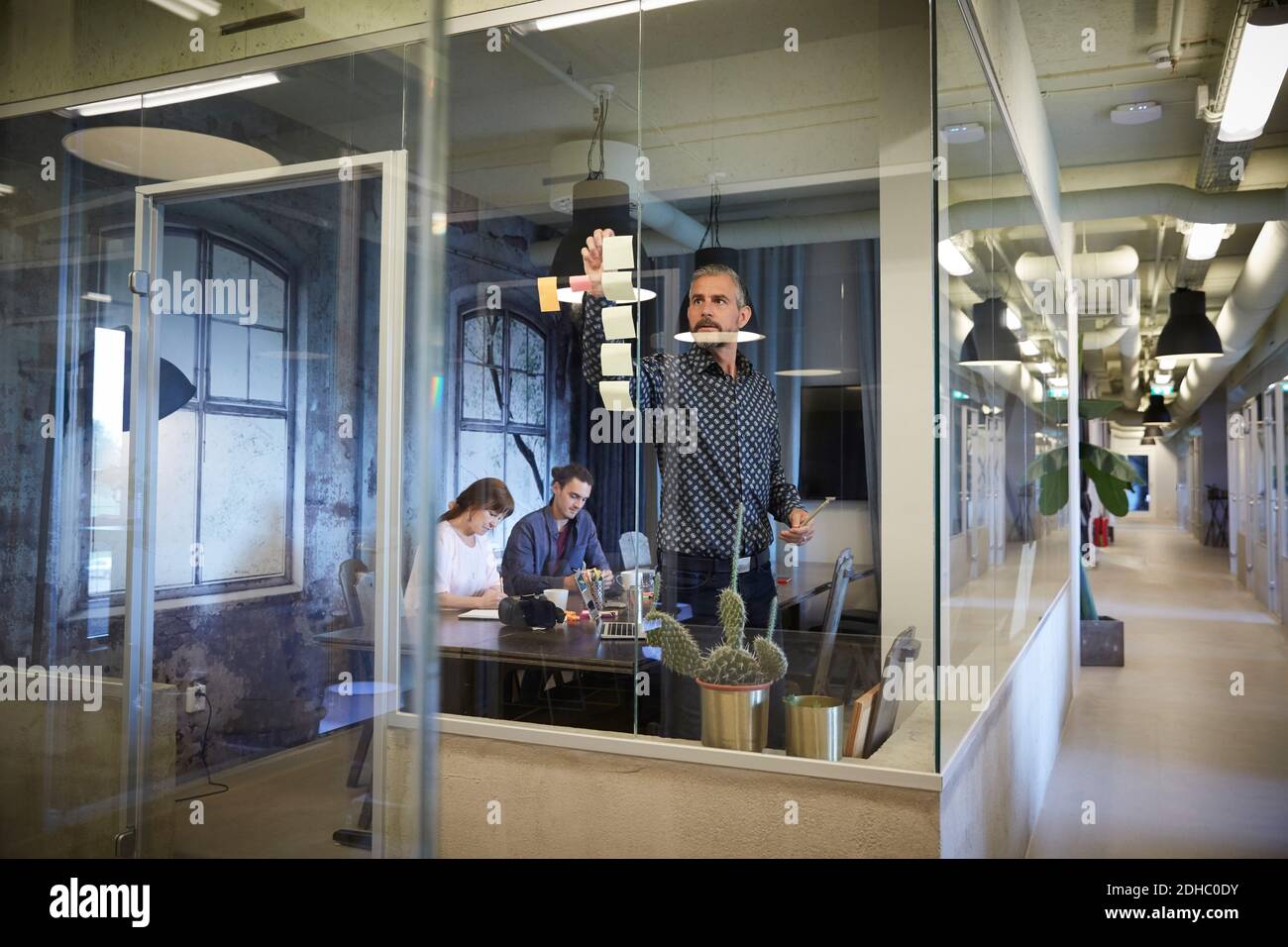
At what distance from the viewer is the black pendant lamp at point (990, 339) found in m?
2.42

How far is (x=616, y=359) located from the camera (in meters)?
2.14

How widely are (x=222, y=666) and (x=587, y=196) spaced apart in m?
1.33

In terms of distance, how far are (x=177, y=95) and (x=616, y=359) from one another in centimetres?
121

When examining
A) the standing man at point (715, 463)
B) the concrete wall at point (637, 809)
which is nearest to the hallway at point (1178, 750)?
the concrete wall at point (637, 809)

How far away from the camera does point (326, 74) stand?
2344mm

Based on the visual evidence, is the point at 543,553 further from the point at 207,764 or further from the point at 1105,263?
the point at 1105,263

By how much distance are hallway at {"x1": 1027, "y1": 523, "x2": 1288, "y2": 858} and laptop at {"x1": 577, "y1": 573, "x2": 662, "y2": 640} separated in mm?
1839

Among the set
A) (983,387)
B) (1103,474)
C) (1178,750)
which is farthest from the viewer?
(1103,474)

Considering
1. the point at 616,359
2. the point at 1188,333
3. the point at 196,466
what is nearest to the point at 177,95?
the point at 196,466

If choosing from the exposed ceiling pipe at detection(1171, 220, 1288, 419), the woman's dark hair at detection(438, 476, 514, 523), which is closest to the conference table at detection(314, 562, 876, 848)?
the woman's dark hair at detection(438, 476, 514, 523)

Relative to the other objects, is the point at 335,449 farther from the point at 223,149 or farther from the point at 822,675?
the point at 822,675

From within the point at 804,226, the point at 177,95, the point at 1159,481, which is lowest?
the point at 804,226
